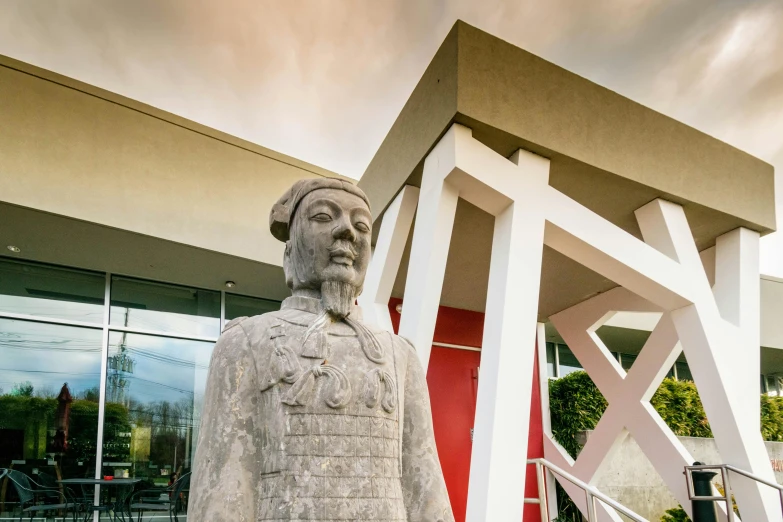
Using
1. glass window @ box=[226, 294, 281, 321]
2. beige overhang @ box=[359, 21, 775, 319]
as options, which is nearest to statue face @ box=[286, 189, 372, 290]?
beige overhang @ box=[359, 21, 775, 319]

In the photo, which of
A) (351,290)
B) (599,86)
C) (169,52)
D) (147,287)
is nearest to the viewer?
(351,290)

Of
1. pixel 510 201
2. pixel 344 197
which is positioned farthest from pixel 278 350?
pixel 510 201

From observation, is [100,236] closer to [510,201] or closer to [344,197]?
[510,201]

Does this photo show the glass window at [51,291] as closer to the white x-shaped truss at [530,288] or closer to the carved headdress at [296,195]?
the white x-shaped truss at [530,288]

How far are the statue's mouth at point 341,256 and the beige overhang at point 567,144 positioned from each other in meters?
2.99

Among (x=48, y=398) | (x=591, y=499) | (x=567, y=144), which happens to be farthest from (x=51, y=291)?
(x=591, y=499)

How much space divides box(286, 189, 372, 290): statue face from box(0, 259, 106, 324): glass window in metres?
8.09

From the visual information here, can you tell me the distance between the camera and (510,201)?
17.2ft

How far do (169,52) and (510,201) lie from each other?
5305mm

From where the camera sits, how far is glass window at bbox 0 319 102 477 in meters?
8.41

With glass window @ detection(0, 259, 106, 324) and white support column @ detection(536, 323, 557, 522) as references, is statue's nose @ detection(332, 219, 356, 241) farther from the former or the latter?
white support column @ detection(536, 323, 557, 522)

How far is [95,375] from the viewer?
9.03m

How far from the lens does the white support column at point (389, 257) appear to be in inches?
249

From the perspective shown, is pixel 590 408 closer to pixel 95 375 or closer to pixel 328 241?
pixel 95 375
